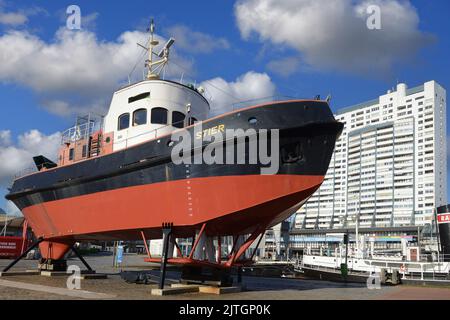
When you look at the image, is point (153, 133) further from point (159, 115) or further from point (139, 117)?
point (139, 117)

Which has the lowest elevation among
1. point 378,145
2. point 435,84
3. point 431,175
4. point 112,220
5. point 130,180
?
point 112,220

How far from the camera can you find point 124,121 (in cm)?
1673

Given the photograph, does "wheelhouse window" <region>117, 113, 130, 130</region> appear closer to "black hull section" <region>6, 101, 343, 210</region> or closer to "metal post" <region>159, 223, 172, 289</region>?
"black hull section" <region>6, 101, 343, 210</region>

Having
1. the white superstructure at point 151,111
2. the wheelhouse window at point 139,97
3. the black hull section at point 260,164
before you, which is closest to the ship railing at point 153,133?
the white superstructure at point 151,111

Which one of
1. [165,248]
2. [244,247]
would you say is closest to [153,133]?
[165,248]

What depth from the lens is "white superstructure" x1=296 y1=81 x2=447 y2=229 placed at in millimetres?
128875

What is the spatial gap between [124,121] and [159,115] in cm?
158

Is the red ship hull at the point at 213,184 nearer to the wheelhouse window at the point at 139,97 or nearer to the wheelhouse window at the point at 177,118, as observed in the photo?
the wheelhouse window at the point at 177,118

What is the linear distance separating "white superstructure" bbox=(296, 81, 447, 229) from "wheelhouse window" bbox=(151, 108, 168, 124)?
356 feet

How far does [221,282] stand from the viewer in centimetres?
1418

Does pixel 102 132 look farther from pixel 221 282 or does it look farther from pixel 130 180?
pixel 221 282

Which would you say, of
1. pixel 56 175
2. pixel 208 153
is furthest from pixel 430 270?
pixel 56 175

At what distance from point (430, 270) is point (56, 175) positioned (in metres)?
21.8

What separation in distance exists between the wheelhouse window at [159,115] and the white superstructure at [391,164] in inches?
4273
